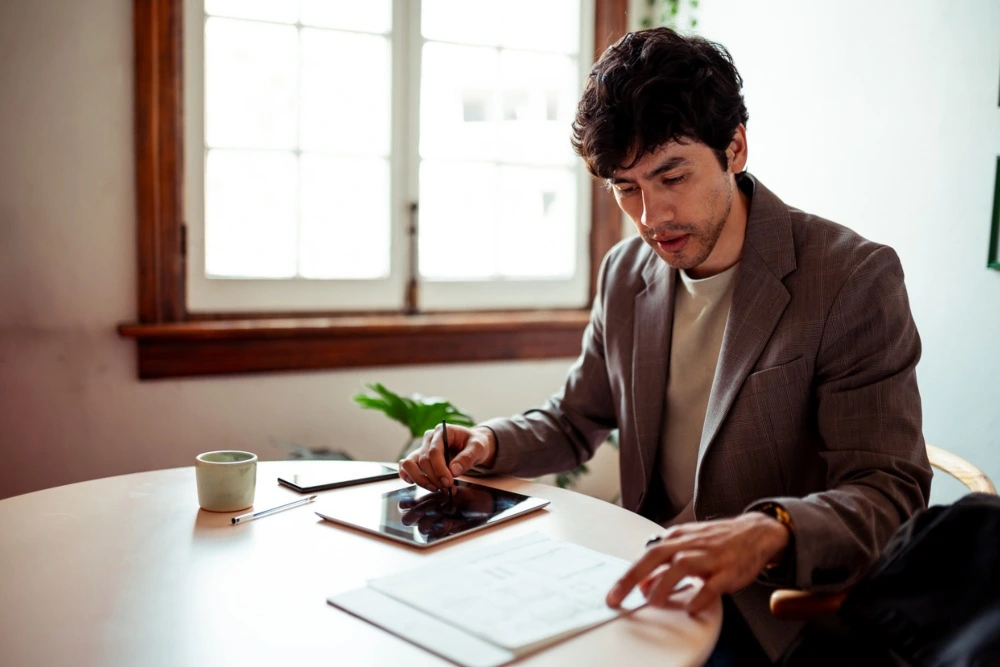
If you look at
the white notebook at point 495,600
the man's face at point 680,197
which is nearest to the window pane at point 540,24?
the man's face at point 680,197

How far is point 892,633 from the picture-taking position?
2.93 feet

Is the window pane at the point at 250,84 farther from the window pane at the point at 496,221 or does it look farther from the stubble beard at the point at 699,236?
the stubble beard at the point at 699,236

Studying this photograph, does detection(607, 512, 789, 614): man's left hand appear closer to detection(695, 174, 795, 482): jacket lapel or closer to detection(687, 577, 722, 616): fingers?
detection(687, 577, 722, 616): fingers

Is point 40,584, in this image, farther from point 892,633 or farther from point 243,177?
point 243,177

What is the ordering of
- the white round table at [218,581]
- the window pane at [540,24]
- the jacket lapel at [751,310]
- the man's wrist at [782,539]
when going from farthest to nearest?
the window pane at [540,24]
the jacket lapel at [751,310]
the man's wrist at [782,539]
the white round table at [218,581]

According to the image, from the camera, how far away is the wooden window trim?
7.72 feet

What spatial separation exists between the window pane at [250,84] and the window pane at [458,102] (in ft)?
1.33

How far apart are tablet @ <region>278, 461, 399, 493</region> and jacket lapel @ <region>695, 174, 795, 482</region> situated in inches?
20.6

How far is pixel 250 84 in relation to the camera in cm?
254

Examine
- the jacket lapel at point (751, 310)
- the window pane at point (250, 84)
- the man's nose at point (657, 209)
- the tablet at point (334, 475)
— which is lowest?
the tablet at point (334, 475)

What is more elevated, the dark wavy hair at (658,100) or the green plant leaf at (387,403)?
the dark wavy hair at (658,100)

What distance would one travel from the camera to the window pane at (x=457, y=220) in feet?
9.16

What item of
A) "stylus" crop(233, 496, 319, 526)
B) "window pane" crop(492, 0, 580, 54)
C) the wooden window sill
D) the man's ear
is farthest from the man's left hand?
"window pane" crop(492, 0, 580, 54)

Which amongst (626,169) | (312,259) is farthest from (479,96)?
(626,169)
